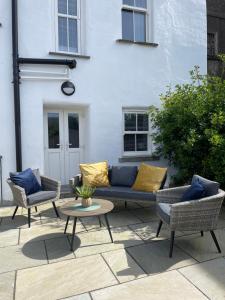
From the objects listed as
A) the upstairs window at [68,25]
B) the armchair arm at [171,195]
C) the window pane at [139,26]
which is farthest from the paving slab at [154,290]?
the window pane at [139,26]

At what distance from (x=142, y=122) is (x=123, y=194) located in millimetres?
2950

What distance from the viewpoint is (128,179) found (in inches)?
237

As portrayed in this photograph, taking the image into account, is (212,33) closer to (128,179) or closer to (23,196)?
(128,179)

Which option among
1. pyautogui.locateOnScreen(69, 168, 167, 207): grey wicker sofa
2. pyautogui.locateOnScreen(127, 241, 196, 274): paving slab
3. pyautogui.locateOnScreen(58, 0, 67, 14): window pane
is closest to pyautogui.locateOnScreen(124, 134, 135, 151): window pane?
pyautogui.locateOnScreen(69, 168, 167, 207): grey wicker sofa

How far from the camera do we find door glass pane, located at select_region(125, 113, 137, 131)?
24.8 feet

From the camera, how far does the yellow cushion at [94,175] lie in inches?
231

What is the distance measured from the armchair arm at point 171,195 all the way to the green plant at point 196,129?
4.61 ft

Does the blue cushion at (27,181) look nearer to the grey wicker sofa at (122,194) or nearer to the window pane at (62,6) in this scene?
the grey wicker sofa at (122,194)

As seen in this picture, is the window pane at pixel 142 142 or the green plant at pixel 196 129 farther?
the window pane at pixel 142 142

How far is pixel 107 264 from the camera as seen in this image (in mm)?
3533

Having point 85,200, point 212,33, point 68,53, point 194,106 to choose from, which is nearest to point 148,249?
point 85,200

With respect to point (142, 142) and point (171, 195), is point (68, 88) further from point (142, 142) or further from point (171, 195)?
point (171, 195)

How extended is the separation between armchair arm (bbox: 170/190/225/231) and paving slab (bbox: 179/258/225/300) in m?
0.49

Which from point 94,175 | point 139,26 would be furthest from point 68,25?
point 94,175
